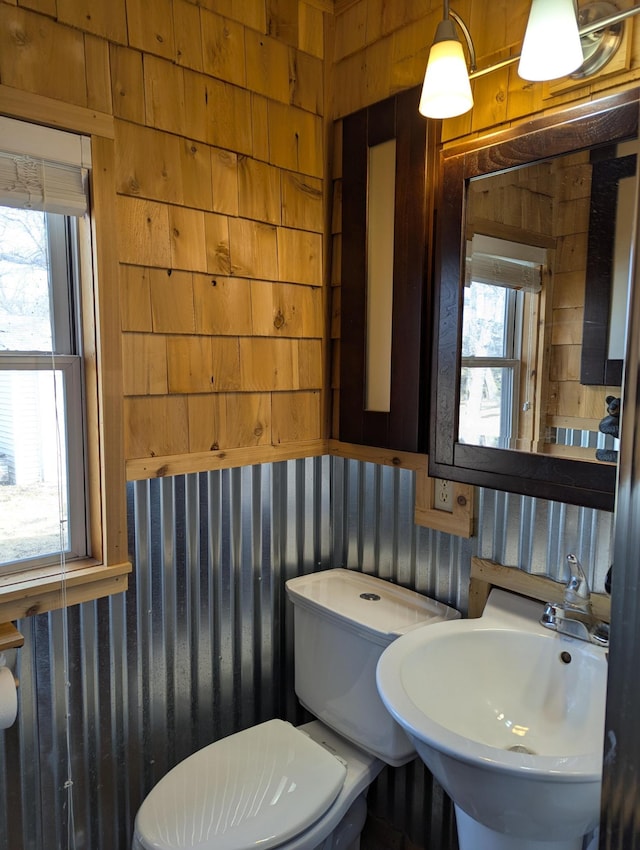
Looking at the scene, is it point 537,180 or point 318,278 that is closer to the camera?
point 537,180

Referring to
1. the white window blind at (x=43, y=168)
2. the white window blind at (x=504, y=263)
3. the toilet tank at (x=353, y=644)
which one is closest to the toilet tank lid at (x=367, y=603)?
the toilet tank at (x=353, y=644)

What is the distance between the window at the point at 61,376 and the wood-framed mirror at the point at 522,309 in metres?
0.83

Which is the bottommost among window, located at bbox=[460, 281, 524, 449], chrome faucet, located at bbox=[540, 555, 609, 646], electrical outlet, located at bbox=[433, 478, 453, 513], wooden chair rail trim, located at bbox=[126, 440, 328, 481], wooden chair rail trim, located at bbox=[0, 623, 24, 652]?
wooden chair rail trim, located at bbox=[0, 623, 24, 652]

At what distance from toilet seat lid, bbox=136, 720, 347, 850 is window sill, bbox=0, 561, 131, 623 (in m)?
0.48

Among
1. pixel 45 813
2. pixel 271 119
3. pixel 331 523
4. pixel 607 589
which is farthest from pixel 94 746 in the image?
pixel 271 119

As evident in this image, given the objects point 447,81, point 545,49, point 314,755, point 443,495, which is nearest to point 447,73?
point 447,81

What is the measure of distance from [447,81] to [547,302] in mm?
512

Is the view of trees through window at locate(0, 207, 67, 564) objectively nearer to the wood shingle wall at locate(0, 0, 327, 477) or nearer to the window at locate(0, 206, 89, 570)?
the window at locate(0, 206, 89, 570)

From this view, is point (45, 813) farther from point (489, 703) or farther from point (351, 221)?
point (351, 221)

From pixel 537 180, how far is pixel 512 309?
28cm

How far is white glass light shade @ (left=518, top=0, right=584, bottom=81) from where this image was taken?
1090mm

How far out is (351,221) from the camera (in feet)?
5.95

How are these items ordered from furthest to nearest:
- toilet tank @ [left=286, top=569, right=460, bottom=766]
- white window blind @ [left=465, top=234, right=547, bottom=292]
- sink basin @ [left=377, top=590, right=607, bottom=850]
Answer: toilet tank @ [left=286, top=569, right=460, bottom=766] < white window blind @ [left=465, top=234, right=547, bottom=292] < sink basin @ [left=377, top=590, right=607, bottom=850]

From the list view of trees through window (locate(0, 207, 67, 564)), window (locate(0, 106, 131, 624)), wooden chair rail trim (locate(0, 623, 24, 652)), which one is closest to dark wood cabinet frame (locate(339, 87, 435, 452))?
window (locate(0, 106, 131, 624))
